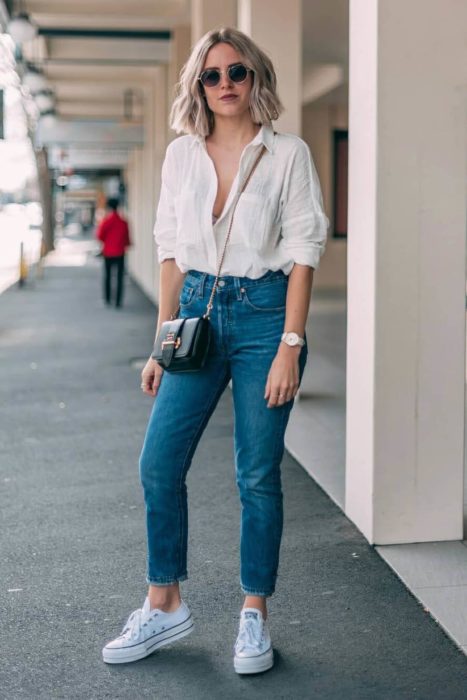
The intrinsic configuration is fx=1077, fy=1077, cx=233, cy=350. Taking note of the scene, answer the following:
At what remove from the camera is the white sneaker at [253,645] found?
3.38 meters

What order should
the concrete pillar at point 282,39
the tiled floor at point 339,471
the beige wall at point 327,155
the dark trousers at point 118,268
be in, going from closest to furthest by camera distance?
the tiled floor at point 339,471 < the concrete pillar at point 282,39 < the dark trousers at point 118,268 < the beige wall at point 327,155

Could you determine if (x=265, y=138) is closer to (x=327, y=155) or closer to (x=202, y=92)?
(x=202, y=92)

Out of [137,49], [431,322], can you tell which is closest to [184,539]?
[431,322]

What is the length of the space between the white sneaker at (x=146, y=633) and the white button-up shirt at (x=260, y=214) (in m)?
1.13

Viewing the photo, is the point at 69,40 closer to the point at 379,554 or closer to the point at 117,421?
the point at 117,421

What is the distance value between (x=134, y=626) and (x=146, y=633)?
0.15ft

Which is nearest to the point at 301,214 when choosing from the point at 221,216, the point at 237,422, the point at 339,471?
the point at 221,216

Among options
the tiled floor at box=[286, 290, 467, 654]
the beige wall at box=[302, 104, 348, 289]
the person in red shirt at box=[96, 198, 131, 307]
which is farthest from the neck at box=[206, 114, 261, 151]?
the beige wall at box=[302, 104, 348, 289]

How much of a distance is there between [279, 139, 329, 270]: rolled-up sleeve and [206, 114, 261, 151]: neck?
0.16 m

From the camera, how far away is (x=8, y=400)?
9.04m

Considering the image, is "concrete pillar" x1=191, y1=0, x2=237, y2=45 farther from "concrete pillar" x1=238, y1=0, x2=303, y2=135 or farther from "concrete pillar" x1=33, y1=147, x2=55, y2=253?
"concrete pillar" x1=33, y1=147, x2=55, y2=253

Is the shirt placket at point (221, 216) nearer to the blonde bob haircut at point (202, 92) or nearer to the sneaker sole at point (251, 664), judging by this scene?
the blonde bob haircut at point (202, 92)

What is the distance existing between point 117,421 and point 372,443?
12.0 feet

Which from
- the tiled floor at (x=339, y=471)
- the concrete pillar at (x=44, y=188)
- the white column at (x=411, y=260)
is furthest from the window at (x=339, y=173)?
the white column at (x=411, y=260)
